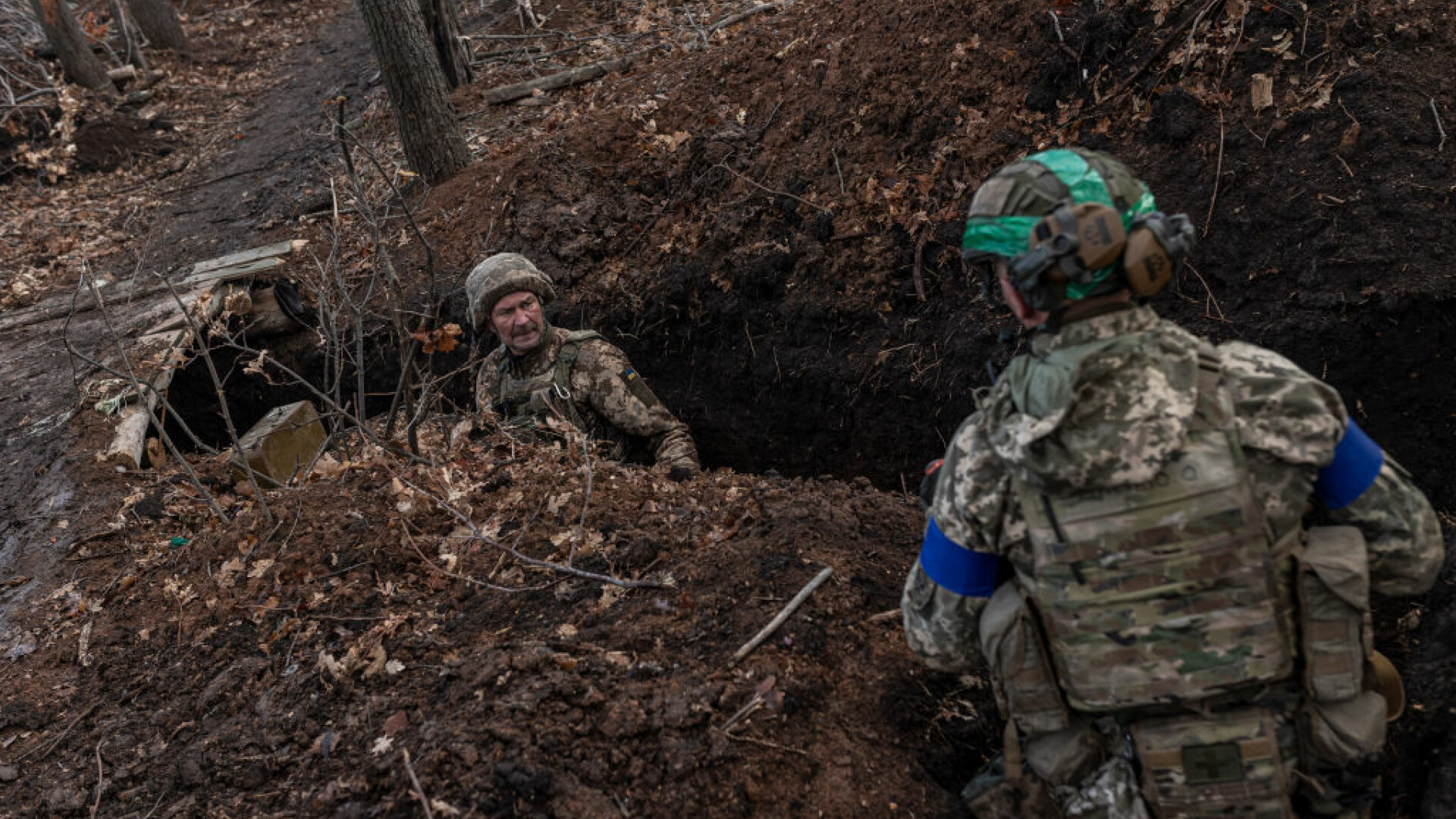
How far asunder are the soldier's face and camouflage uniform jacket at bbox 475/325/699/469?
68mm

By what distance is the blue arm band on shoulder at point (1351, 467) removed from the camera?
80.7 inches

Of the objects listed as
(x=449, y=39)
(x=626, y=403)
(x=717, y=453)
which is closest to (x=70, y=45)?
(x=449, y=39)

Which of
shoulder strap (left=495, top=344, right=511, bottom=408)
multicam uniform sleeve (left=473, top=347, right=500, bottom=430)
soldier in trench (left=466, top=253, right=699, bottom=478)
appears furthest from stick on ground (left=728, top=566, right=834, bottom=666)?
shoulder strap (left=495, top=344, right=511, bottom=408)

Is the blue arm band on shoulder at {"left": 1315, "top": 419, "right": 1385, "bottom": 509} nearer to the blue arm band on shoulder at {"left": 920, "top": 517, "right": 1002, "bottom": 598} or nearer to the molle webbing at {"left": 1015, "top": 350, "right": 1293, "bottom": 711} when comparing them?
the molle webbing at {"left": 1015, "top": 350, "right": 1293, "bottom": 711}

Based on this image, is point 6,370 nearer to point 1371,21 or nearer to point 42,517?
point 42,517

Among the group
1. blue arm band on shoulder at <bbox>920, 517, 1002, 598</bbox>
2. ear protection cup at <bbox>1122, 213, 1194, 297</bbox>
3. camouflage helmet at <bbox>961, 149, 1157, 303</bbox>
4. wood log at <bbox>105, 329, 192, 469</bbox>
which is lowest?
wood log at <bbox>105, 329, 192, 469</bbox>

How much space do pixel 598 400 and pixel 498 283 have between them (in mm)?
882

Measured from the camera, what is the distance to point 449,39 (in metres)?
9.91

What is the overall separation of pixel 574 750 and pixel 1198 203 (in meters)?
3.86

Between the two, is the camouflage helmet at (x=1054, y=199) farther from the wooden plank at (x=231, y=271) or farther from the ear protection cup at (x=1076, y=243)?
the wooden plank at (x=231, y=271)

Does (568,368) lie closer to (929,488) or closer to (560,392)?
(560,392)

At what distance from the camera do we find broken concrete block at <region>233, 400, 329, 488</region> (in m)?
5.45

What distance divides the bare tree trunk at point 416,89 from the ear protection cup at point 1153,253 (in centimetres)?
749

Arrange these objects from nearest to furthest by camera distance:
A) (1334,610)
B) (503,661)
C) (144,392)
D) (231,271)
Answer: (1334,610)
(503,661)
(144,392)
(231,271)
